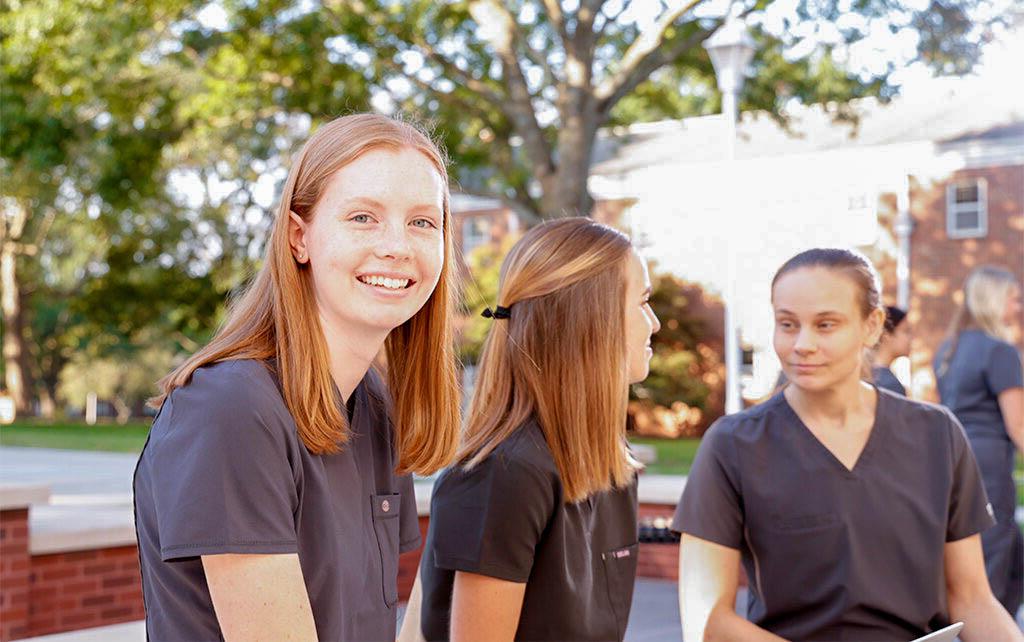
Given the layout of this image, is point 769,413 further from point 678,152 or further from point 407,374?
point 678,152

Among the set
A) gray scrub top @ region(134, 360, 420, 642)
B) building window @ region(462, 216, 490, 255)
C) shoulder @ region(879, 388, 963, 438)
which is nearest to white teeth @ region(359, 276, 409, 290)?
gray scrub top @ region(134, 360, 420, 642)

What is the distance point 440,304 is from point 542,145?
14.0 metres

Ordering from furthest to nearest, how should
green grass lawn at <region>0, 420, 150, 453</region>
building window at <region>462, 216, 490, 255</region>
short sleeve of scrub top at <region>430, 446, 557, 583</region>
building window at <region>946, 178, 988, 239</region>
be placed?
building window at <region>462, 216, 490, 255</region> < building window at <region>946, 178, 988, 239</region> < green grass lawn at <region>0, 420, 150, 453</region> < short sleeve of scrub top at <region>430, 446, 557, 583</region>

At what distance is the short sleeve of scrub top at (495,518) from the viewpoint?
8.46 feet

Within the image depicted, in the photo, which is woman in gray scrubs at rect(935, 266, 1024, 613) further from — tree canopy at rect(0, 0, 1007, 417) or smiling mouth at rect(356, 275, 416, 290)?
tree canopy at rect(0, 0, 1007, 417)

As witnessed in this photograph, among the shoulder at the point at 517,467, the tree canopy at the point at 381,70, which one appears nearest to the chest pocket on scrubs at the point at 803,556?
the shoulder at the point at 517,467

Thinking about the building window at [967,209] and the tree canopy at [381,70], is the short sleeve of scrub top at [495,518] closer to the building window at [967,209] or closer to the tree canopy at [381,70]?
the tree canopy at [381,70]

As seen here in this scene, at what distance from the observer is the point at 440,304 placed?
233cm

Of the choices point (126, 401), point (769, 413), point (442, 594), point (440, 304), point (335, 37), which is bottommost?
point (126, 401)

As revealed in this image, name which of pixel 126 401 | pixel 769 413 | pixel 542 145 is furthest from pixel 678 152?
pixel 126 401

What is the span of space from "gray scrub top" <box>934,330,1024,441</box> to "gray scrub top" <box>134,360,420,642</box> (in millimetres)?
4868

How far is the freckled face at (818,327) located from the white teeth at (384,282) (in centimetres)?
140

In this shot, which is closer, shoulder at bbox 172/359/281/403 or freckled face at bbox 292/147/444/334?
shoulder at bbox 172/359/281/403

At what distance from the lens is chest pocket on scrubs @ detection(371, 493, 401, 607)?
6.84ft
